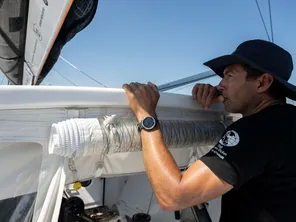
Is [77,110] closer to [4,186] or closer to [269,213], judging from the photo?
[4,186]

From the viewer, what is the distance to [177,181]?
2.92 ft

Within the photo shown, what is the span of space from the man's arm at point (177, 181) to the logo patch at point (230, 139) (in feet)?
0.31

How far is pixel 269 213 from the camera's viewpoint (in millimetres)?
965

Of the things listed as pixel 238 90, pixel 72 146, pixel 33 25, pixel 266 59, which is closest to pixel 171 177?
pixel 72 146

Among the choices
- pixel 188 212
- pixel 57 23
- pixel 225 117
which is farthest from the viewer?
pixel 57 23

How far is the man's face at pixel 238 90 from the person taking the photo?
1103 millimetres

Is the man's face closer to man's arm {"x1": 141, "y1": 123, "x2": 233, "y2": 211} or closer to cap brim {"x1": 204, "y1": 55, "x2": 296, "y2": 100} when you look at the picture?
cap brim {"x1": 204, "y1": 55, "x2": 296, "y2": 100}

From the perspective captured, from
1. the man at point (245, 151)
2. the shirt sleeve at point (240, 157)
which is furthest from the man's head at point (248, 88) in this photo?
the shirt sleeve at point (240, 157)

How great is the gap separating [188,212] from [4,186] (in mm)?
1259

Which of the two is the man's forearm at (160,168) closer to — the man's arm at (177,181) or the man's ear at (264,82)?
the man's arm at (177,181)

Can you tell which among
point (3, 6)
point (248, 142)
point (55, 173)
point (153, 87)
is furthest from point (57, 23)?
point (248, 142)

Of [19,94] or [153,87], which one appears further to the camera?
[153,87]

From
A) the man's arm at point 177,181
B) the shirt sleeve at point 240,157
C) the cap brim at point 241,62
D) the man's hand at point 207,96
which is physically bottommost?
the man's arm at point 177,181

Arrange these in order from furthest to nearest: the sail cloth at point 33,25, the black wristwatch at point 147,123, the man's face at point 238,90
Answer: the sail cloth at point 33,25 < the man's face at point 238,90 < the black wristwatch at point 147,123
